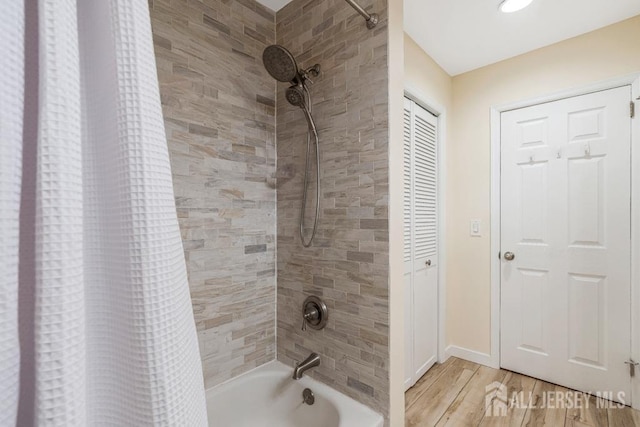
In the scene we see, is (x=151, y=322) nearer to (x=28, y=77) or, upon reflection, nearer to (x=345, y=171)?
(x=28, y=77)

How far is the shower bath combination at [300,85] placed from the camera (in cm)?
123

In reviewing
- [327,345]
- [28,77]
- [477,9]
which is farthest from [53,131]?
[477,9]

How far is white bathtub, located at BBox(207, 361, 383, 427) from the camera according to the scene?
121cm

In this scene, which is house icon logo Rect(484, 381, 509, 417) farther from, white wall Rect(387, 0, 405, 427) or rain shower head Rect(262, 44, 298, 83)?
rain shower head Rect(262, 44, 298, 83)

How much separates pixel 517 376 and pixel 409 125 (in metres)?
2.13

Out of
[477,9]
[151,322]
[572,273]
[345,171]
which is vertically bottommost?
[572,273]

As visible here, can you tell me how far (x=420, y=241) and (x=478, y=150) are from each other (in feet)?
3.27

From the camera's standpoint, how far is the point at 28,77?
0.90ft

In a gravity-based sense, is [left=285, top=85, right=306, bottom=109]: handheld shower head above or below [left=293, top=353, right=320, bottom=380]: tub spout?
above

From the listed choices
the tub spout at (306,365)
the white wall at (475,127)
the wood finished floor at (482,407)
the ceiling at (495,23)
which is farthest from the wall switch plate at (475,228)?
the tub spout at (306,365)

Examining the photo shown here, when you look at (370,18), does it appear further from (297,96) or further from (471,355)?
(471,355)

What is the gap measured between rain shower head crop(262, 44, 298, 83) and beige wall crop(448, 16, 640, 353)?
1739mm

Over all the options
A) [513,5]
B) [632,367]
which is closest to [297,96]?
[513,5]

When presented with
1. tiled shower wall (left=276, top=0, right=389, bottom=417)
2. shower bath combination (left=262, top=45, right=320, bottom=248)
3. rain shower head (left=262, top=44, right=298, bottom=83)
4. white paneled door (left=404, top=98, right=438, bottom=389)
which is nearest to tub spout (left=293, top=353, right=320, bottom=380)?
tiled shower wall (left=276, top=0, right=389, bottom=417)
